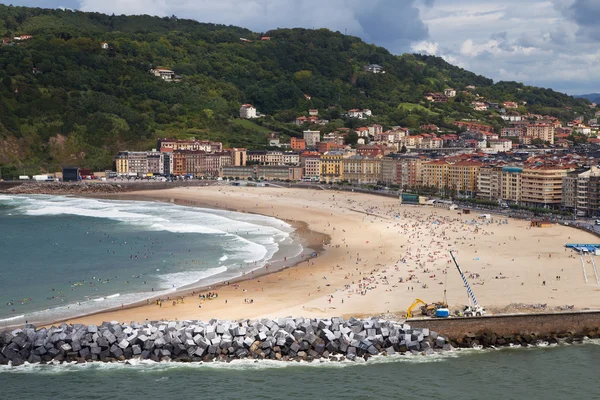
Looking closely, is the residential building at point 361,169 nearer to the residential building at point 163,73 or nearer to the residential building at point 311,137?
the residential building at point 311,137

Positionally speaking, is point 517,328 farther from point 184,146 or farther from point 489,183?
point 184,146

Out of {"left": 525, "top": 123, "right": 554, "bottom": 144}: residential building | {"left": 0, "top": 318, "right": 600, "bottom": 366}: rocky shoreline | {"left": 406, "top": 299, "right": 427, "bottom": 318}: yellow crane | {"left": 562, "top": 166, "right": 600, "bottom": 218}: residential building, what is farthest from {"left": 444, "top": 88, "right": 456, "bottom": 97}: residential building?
{"left": 0, "top": 318, "right": 600, "bottom": 366}: rocky shoreline

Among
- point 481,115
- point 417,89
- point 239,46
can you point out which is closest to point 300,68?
point 239,46

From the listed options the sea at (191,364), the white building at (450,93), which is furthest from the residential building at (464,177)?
the white building at (450,93)

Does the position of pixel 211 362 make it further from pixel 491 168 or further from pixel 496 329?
pixel 491 168

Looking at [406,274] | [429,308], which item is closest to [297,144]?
[406,274]

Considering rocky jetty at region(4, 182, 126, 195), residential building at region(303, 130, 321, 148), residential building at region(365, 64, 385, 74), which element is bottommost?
rocky jetty at region(4, 182, 126, 195)

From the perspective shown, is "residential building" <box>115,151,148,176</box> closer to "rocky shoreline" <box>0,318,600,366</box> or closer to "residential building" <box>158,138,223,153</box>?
"residential building" <box>158,138,223,153</box>
